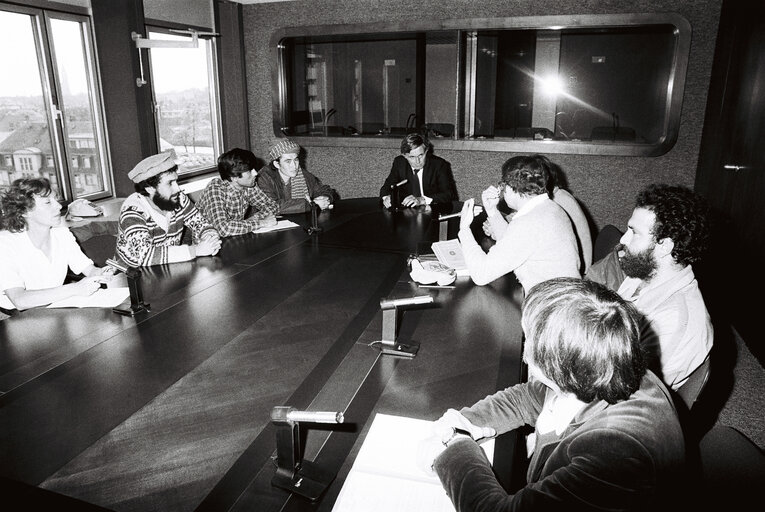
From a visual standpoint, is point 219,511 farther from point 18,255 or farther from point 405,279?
point 18,255

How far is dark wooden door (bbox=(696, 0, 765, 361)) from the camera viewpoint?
10.1ft

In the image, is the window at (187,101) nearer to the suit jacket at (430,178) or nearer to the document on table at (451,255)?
the suit jacket at (430,178)

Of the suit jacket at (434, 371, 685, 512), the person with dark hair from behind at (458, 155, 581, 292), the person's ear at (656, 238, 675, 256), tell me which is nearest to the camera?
the suit jacket at (434, 371, 685, 512)

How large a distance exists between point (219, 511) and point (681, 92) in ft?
14.8

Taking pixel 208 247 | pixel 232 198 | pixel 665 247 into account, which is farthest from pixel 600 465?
pixel 232 198

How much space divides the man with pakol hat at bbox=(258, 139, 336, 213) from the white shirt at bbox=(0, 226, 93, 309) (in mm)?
1351

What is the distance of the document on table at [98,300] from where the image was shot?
5.97ft

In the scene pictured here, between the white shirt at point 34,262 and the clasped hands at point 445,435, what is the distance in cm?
179

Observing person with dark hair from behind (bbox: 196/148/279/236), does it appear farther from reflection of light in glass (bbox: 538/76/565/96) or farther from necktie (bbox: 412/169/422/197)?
reflection of light in glass (bbox: 538/76/565/96)

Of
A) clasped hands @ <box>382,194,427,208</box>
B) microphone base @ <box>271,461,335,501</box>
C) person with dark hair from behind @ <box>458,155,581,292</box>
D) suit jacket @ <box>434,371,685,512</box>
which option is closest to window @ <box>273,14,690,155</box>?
clasped hands @ <box>382,194,427,208</box>

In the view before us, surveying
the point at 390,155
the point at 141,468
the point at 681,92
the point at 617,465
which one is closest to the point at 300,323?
the point at 141,468

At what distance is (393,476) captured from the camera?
1.02 m

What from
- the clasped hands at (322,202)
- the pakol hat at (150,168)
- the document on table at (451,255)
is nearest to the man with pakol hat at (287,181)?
the clasped hands at (322,202)

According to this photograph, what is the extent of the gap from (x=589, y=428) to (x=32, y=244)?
90.3 inches
